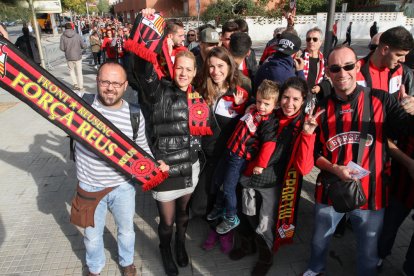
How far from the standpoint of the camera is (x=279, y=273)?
2.82 metres

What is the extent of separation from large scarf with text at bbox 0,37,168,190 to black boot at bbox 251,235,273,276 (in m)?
1.04

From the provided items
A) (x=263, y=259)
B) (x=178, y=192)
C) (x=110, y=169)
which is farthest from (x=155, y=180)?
(x=263, y=259)

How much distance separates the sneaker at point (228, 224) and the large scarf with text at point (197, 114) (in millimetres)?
833

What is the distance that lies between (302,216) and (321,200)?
1.39 m

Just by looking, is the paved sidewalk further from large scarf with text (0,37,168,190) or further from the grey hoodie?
the grey hoodie

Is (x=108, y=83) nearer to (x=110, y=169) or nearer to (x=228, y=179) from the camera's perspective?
(x=110, y=169)

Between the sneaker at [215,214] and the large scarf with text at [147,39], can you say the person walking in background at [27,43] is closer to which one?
the large scarf with text at [147,39]

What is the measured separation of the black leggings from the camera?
264 cm

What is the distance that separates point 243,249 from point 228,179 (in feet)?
2.68

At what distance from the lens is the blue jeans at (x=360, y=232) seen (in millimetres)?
2223

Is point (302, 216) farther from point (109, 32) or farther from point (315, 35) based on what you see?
point (109, 32)

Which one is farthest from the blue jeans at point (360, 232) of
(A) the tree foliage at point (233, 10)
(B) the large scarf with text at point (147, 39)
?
(A) the tree foliage at point (233, 10)

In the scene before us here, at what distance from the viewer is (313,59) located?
4297mm

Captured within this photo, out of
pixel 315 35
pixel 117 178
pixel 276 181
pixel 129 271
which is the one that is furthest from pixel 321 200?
pixel 315 35
